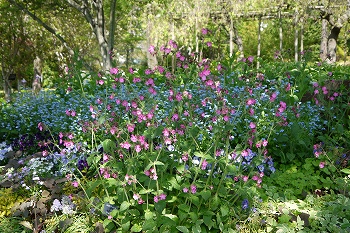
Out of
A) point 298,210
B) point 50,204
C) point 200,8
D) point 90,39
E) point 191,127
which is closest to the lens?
point 191,127

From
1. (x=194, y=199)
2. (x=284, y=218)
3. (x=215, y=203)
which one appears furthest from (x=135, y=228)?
(x=284, y=218)

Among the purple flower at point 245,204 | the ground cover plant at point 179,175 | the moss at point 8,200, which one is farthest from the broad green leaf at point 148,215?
the moss at point 8,200

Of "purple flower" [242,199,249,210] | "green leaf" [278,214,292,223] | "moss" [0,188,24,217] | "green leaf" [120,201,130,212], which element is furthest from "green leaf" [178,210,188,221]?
"moss" [0,188,24,217]

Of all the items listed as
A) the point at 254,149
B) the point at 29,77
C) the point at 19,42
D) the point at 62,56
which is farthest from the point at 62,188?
the point at 29,77

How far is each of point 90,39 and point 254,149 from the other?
1596cm

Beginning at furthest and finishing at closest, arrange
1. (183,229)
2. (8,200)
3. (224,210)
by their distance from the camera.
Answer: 1. (8,200)
2. (224,210)
3. (183,229)

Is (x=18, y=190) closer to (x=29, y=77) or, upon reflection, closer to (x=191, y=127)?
(x=191, y=127)

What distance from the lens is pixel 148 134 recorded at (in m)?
2.24

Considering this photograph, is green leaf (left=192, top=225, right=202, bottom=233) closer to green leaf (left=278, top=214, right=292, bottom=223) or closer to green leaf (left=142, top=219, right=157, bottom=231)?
green leaf (left=142, top=219, right=157, bottom=231)

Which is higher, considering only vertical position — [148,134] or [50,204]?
[148,134]

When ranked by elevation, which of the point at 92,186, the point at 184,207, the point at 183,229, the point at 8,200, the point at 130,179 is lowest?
the point at 8,200

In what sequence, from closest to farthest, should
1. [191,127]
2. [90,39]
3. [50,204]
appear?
[191,127] < [50,204] < [90,39]

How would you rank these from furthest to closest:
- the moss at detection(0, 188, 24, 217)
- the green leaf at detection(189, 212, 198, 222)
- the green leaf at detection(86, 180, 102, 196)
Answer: the moss at detection(0, 188, 24, 217)
the green leaf at detection(86, 180, 102, 196)
the green leaf at detection(189, 212, 198, 222)

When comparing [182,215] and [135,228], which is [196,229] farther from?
[135,228]
